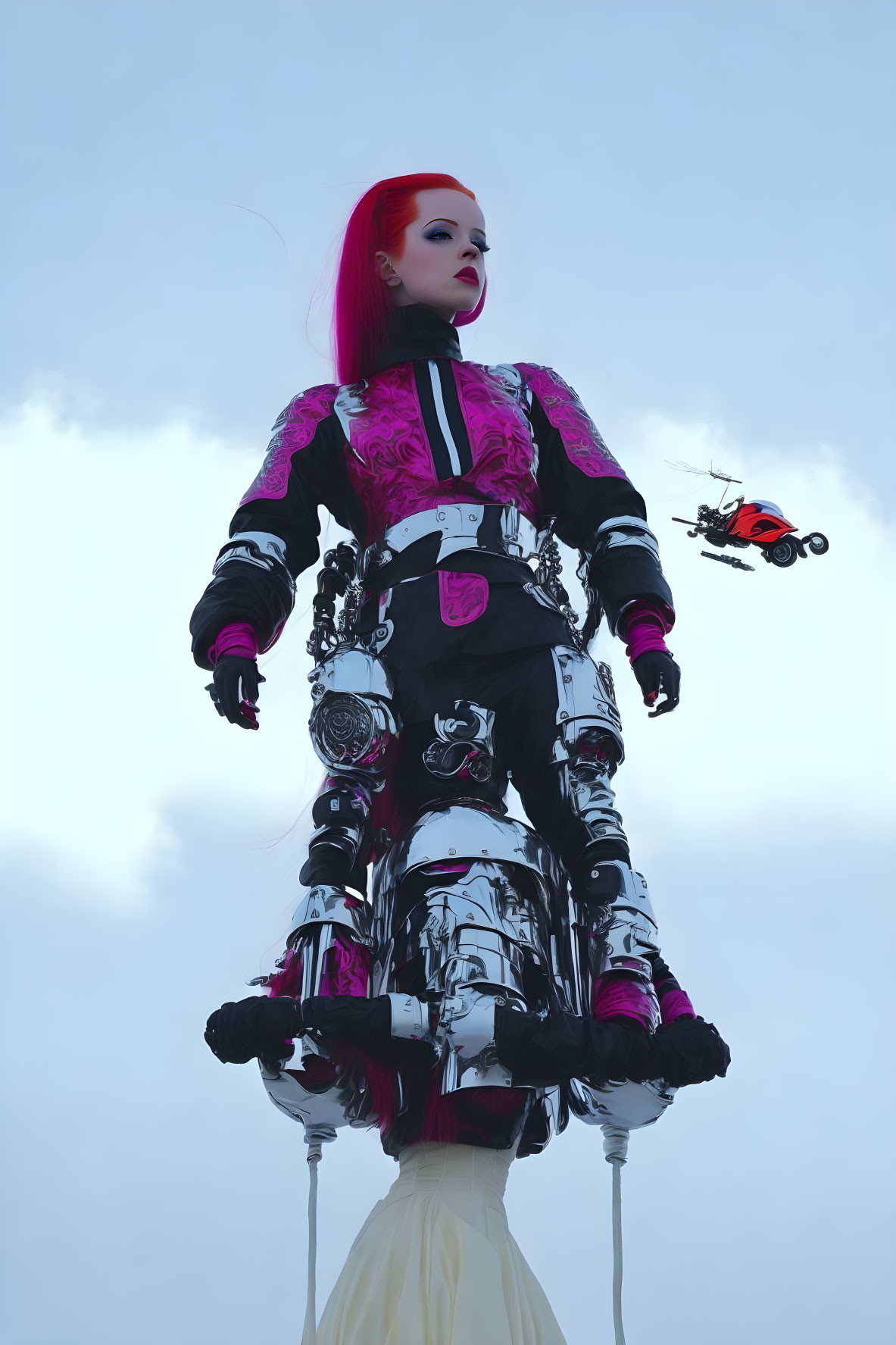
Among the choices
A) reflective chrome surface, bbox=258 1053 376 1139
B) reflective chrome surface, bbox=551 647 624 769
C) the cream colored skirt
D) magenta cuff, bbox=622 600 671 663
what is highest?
magenta cuff, bbox=622 600 671 663

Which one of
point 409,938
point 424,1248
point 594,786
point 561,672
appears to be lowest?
point 424,1248

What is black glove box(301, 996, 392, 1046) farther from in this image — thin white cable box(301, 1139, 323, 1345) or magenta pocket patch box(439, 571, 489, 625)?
magenta pocket patch box(439, 571, 489, 625)

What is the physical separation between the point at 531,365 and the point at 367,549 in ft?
3.66

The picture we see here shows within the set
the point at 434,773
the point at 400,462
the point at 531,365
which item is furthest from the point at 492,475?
the point at 434,773

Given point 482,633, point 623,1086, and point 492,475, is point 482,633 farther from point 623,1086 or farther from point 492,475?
point 623,1086

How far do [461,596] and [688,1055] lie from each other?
1.73 metres

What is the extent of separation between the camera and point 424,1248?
192 inches

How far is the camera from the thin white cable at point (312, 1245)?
484cm

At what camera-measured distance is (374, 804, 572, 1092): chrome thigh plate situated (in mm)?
4871

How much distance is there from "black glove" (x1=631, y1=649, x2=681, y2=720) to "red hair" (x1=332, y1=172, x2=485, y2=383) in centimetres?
170

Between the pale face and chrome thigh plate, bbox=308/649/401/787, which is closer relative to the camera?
chrome thigh plate, bbox=308/649/401/787

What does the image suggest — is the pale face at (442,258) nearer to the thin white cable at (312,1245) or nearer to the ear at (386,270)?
the ear at (386,270)

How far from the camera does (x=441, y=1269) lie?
190 inches

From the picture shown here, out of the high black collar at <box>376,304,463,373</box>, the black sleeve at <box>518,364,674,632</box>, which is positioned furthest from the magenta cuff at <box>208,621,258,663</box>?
the high black collar at <box>376,304,463,373</box>
